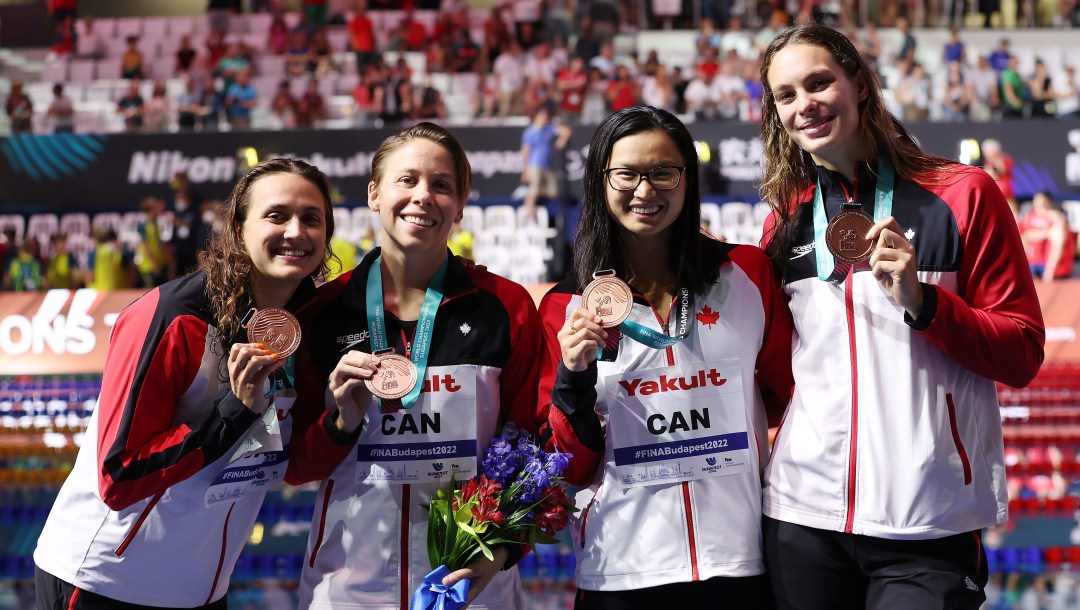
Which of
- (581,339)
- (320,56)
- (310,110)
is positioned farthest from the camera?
(320,56)

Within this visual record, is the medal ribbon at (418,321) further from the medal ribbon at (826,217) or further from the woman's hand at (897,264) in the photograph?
the woman's hand at (897,264)

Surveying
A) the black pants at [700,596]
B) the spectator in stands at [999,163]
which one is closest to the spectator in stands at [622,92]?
the spectator in stands at [999,163]

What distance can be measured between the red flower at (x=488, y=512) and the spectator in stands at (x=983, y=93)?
12.7m

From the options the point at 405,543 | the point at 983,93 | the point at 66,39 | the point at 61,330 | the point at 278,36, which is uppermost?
the point at 66,39

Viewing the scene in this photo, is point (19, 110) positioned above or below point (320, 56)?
below

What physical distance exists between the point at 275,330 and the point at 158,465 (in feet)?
1.33

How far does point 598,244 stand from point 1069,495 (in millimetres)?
5227

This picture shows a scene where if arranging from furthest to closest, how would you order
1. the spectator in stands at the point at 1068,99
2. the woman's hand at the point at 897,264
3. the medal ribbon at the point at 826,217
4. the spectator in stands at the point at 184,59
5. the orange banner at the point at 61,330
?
the spectator in stands at the point at 184,59 → the spectator in stands at the point at 1068,99 → the orange banner at the point at 61,330 → the medal ribbon at the point at 826,217 → the woman's hand at the point at 897,264

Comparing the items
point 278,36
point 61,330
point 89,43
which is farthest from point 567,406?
point 89,43

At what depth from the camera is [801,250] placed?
246 cm

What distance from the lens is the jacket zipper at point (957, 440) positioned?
2.24m

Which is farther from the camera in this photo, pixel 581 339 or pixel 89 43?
pixel 89 43

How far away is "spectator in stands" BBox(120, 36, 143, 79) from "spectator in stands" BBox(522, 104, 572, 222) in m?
7.23

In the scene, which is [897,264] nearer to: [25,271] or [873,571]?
[873,571]
